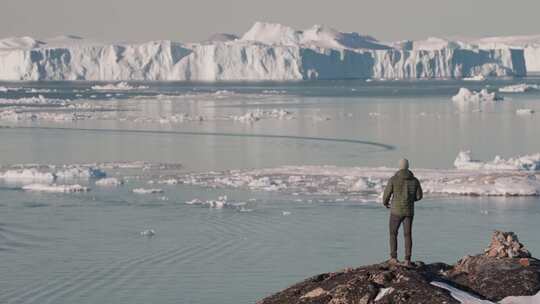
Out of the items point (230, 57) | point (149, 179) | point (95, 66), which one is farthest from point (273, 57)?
point (149, 179)

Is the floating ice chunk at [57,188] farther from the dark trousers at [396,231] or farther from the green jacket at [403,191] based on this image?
the green jacket at [403,191]

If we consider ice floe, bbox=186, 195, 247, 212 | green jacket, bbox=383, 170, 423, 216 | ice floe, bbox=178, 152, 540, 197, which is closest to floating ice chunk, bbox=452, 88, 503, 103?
ice floe, bbox=178, 152, 540, 197

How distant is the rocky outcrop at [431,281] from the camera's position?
9.09 metres

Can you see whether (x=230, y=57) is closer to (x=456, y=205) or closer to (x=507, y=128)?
(x=507, y=128)

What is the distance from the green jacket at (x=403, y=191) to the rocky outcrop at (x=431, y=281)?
0.57m

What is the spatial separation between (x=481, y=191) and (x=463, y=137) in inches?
551

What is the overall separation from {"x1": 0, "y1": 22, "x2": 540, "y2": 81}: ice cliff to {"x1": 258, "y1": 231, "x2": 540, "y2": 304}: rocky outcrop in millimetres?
108492

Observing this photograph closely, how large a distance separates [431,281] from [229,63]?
362 feet

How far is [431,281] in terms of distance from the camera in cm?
931

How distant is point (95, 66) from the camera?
12281 cm

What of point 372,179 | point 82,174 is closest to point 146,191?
point 82,174

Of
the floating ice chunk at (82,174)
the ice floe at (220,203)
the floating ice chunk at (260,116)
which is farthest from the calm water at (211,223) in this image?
the floating ice chunk at (260,116)

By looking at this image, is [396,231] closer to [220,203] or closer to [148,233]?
[148,233]

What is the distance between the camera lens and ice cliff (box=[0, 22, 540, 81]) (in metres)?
120
